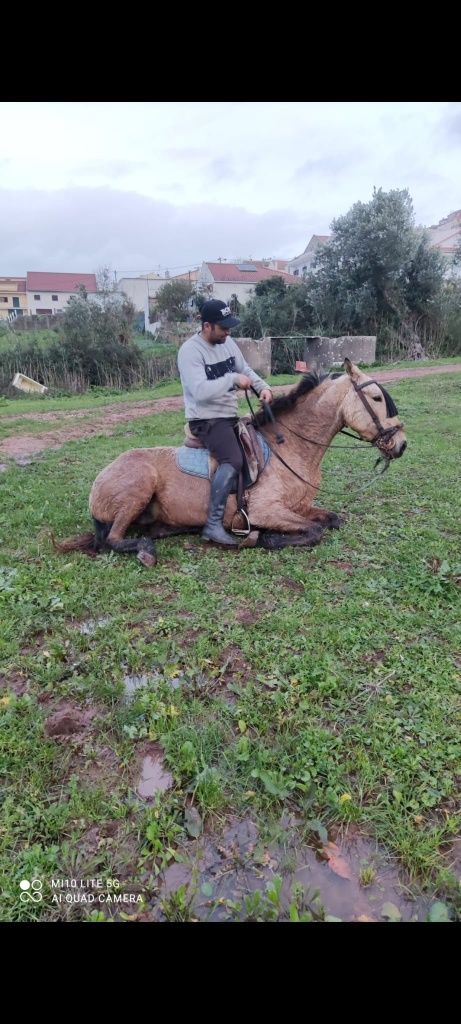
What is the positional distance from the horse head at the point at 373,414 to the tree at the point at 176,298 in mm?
31785

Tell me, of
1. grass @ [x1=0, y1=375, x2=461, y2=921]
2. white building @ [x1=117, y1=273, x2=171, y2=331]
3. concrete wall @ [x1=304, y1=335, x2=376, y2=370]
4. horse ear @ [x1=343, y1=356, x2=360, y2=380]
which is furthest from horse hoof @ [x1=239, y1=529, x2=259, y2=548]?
white building @ [x1=117, y1=273, x2=171, y2=331]

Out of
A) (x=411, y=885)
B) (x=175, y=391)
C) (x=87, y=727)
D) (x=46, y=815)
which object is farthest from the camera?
(x=175, y=391)

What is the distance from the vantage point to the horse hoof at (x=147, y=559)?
4.41 meters

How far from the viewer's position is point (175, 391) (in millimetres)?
16719

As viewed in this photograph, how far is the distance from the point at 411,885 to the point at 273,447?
12.0 ft

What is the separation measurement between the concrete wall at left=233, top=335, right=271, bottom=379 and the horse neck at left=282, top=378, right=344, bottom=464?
45.3ft

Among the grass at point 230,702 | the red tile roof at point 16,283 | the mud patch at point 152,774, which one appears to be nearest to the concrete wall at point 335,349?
the grass at point 230,702

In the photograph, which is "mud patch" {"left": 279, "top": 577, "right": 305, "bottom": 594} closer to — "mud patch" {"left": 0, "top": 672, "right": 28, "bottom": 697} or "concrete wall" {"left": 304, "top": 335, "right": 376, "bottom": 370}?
"mud patch" {"left": 0, "top": 672, "right": 28, "bottom": 697}

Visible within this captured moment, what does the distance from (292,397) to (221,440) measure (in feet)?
2.79

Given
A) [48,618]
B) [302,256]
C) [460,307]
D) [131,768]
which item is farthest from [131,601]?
[302,256]

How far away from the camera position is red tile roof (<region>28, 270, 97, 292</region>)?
6456 centimetres

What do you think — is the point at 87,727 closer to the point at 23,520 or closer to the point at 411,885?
the point at 411,885

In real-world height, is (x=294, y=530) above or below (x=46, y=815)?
above

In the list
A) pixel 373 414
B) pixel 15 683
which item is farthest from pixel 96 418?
pixel 15 683
